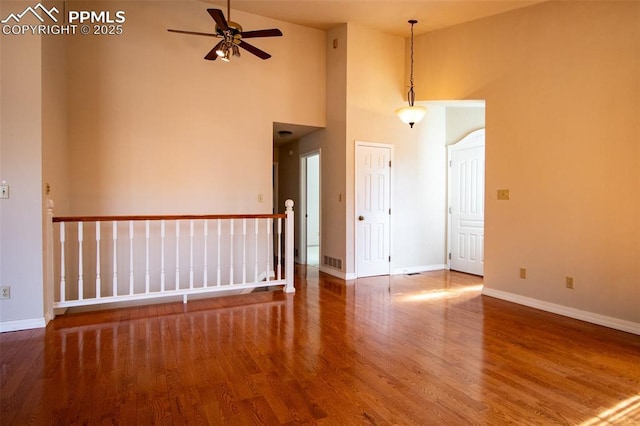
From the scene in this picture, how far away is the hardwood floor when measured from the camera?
207cm

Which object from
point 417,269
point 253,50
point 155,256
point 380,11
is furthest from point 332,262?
point 380,11

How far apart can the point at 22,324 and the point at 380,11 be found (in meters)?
→ 5.34

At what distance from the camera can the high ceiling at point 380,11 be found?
4.57m

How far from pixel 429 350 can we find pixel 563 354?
1023 mm

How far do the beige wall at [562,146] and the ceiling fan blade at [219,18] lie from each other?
3.13 m

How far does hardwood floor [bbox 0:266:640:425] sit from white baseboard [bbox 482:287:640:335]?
0.38ft

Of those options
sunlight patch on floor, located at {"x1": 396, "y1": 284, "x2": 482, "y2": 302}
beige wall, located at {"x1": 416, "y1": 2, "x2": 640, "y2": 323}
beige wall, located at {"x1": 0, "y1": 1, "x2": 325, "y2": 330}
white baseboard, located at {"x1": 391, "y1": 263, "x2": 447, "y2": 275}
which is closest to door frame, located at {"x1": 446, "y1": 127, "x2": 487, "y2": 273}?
white baseboard, located at {"x1": 391, "y1": 263, "x2": 447, "y2": 275}

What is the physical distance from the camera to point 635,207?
3436mm

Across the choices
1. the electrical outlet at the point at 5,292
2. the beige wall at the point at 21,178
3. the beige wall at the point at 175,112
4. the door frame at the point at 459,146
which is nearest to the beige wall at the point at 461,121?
the door frame at the point at 459,146

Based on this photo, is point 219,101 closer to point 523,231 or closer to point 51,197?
point 51,197

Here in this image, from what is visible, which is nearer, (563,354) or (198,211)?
(563,354)

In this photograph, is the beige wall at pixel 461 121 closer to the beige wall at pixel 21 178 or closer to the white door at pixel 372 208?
the white door at pixel 372 208

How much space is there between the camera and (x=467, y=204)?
19.9 ft

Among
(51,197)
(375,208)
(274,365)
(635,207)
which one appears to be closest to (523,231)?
(635,207)
